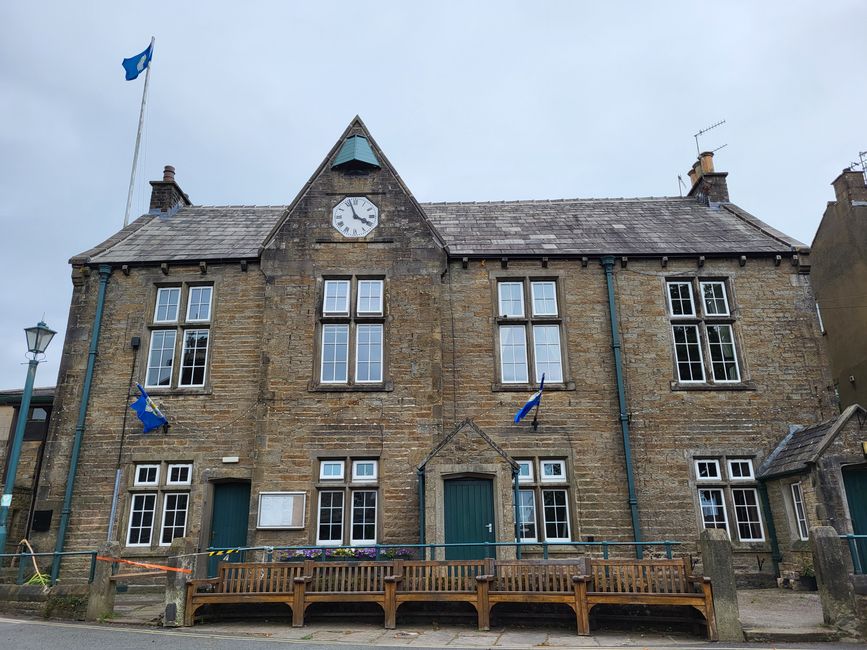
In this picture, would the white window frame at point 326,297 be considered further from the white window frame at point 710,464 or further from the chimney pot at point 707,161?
the chimney pot at point 707,161

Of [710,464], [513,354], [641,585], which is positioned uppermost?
[513,354]

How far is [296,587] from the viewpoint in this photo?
33.4 ft

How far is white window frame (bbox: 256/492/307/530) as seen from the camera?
537 inches

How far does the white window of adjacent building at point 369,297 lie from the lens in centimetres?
1563

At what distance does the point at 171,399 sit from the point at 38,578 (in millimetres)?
4393

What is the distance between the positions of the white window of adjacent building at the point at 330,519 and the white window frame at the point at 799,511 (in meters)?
9.35

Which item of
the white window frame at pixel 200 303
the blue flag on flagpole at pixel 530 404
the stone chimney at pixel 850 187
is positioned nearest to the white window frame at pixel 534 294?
the blue flag on flagpole at pixel 530 404

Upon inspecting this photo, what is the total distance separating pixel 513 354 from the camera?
15.7m

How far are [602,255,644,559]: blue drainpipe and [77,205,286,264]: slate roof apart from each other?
28.0 ft

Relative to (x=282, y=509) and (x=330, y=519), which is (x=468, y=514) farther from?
(x=282, y=509)

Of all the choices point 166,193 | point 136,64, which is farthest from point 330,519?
point 136,64

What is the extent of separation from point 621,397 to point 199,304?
10316 millimetres

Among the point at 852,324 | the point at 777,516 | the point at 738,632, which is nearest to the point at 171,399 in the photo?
the point at 738,632

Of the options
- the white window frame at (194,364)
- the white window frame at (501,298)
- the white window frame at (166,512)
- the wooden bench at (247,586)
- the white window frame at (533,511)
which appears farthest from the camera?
the white window frame at (501,298)
